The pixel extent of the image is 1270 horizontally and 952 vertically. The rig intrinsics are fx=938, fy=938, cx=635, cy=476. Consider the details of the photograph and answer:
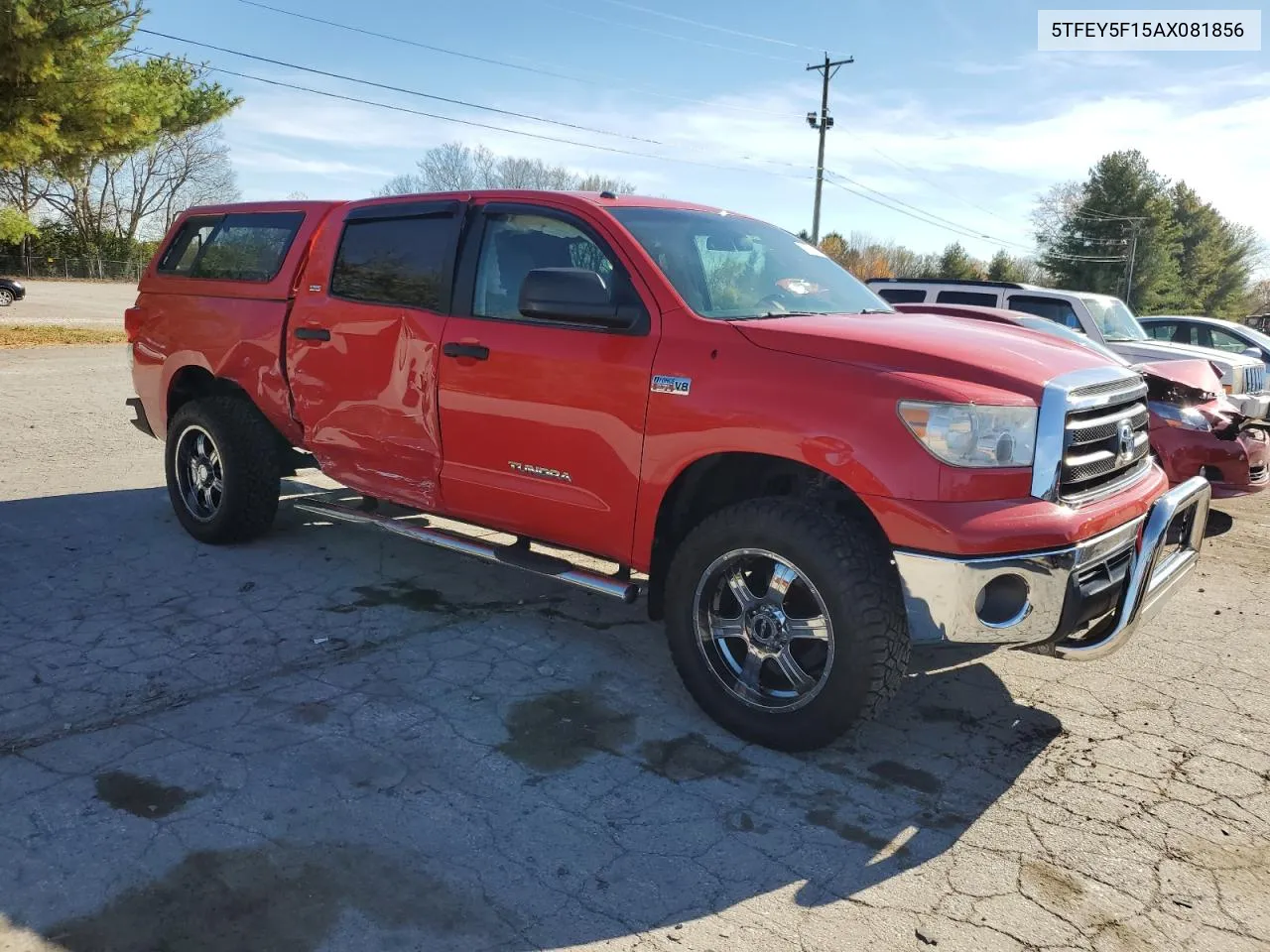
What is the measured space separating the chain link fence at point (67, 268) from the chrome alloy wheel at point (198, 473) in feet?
166

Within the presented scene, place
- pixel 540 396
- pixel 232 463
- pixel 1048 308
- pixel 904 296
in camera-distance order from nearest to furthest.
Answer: pixel 540 396, pixel 232 463, pixel 1048 308, pixel 904 296

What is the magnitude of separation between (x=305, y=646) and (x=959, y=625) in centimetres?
291

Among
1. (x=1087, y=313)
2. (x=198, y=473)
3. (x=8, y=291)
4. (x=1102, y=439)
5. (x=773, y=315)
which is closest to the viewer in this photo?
(x=1102, y=439)

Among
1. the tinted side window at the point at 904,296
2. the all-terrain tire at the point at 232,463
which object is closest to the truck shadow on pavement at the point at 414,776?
the all-terrain tire at the point at 232,463

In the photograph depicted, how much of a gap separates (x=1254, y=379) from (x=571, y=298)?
10.4 m

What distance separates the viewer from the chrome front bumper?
301cm

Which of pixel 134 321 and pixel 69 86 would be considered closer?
pixel 134 321

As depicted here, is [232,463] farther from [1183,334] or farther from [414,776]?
[1183,334]

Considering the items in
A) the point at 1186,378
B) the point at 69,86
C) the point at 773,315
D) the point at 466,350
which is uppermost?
the point at 69,86

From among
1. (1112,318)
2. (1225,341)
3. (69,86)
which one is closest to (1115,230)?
(1225,341)

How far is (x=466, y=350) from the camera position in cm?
430

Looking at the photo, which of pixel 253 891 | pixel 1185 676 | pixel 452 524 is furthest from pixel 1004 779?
pixel 452 524

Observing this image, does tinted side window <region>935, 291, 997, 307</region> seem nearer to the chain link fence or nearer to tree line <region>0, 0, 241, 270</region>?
tree line <region>0, 0, 241, 270</region>

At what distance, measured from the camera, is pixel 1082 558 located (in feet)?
10.0
